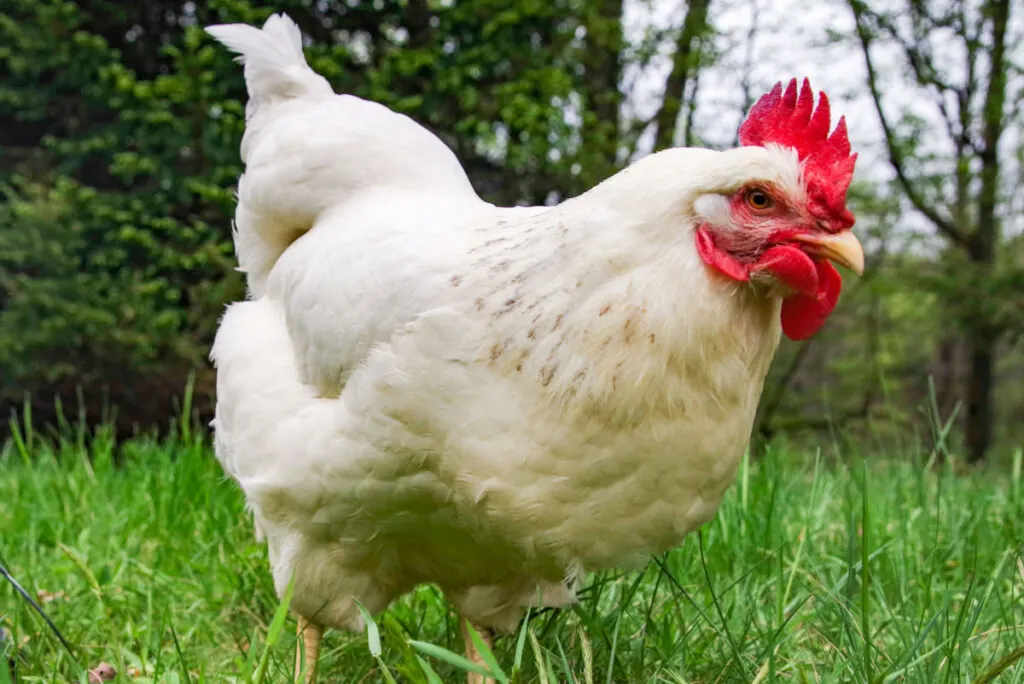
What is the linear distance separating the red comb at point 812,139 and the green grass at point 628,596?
528mm

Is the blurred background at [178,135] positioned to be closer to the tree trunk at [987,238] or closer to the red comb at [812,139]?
the tree trunk at [987,238]

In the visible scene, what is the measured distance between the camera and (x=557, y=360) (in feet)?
4.80

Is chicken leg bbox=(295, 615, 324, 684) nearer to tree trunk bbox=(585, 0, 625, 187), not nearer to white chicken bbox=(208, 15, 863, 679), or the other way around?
white chicken bbox=(208, 15, 863, 679)

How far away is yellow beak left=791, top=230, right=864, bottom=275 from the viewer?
1412 mm

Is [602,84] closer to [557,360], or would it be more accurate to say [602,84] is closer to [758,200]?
[758,200]

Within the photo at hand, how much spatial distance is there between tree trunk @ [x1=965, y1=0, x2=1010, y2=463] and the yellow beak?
17.4ft

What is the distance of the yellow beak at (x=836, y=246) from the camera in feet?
4.63

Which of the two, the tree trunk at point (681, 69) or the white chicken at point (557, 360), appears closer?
the white chicken at point (557, 360)

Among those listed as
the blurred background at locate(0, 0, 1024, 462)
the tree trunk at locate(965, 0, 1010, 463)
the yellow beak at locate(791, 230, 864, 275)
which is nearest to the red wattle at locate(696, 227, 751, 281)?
the yellow beak at locate(791, 230, 864, 275)

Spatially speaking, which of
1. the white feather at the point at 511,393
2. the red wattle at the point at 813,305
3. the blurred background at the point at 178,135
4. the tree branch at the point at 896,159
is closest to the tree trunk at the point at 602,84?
the blurred background at the point at 178,135

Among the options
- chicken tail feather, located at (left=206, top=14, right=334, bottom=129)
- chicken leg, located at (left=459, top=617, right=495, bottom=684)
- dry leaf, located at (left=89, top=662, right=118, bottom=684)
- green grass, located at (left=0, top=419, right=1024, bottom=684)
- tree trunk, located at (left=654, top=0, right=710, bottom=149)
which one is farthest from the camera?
tree trunk, located at (left=654, top=0, right=710, bottom=149)

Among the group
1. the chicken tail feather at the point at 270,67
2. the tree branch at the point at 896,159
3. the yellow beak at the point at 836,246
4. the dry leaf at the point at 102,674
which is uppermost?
the tree branch at the point at 896,159

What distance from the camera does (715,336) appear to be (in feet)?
4.77

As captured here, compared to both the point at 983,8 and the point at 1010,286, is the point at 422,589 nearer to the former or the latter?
the point at 1010,286
